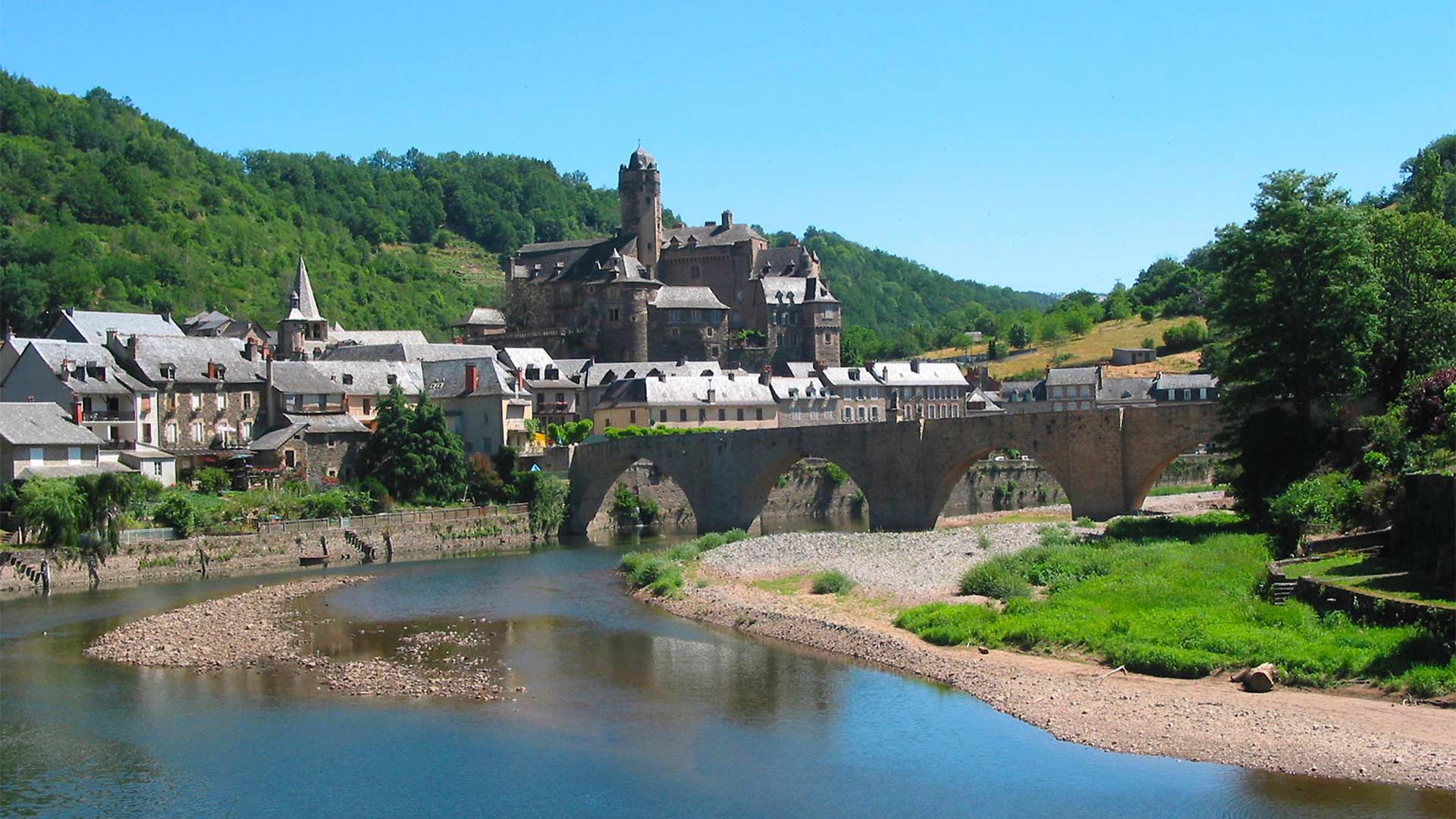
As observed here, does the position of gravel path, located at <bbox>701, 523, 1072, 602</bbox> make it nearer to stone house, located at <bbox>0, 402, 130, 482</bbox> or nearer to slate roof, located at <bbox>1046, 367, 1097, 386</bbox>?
stone house, located at <bbox>0, 402, 130, 482</bbox>

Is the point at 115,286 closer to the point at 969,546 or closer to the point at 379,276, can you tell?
the point at 379,276

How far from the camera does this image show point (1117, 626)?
28.0 metres

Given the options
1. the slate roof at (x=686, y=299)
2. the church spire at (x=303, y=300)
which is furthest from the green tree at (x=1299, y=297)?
the church spire at (x=303, y=300)

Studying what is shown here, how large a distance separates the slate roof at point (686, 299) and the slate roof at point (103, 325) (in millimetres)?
29383

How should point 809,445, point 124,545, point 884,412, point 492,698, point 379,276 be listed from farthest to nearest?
1. point 379,276
2. point 884,412
3. point 809,445
4. point 124,545
5. point 492,698

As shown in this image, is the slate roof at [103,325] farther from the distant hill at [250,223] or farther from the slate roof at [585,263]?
the slate roof at [585,263]

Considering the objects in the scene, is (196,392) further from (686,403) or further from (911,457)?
(911,457)

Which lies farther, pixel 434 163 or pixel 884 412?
pixel 434 163

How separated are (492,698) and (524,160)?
6803 inches

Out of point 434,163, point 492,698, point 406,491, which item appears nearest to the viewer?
point 492,698

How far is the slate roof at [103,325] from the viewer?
69.1 metres

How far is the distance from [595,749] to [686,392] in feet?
171

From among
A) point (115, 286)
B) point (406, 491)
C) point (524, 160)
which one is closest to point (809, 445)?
point (406, 491)

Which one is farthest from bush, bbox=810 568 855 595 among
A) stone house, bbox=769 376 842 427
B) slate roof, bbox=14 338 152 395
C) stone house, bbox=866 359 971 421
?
stone house, bbox=866 359 971 421
